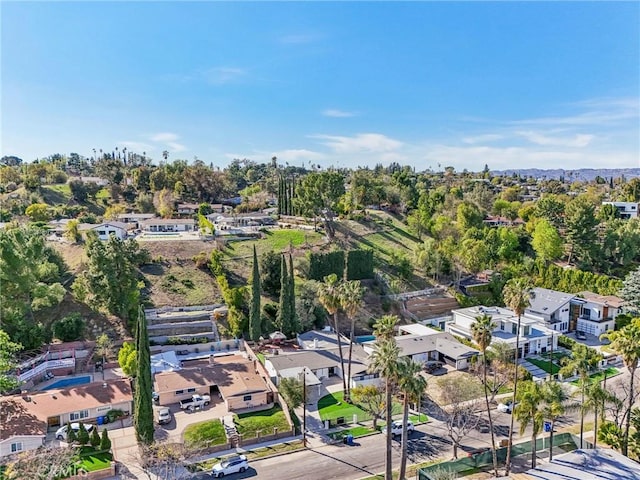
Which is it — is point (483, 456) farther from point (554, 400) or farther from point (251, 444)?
point (251, 444)

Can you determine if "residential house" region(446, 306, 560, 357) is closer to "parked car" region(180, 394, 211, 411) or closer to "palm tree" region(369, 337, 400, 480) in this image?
"palm tree" region(369, 337, 400, 480)

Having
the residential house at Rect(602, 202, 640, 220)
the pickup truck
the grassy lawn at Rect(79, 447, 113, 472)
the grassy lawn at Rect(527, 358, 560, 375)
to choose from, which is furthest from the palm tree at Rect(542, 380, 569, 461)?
the residential house at Rect(602, 202, 640, 220)

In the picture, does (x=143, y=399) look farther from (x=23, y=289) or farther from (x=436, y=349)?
(x=436, y=349)

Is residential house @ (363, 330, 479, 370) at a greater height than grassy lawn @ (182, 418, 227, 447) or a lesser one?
greater

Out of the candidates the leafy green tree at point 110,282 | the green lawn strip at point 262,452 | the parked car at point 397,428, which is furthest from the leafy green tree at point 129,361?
the parked car at point 397,428

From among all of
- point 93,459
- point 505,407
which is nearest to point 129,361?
point 93,459

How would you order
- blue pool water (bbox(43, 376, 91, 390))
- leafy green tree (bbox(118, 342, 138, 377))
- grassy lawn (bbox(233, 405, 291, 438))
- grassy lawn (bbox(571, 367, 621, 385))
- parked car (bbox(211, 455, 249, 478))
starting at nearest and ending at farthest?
parked car (bbox(211, 455, 249, 478)) → grassy lawn (bbox(233, 405, 291, 438)) → leafy green tree (bbox(118, 342, 138, 377)) → blue pool water (bbox(43, 376, 91, 390)) → grassy lawn (bbox(571, 367, 621, 385))
